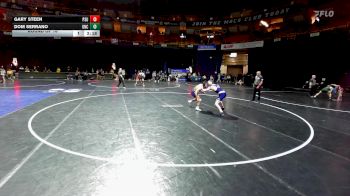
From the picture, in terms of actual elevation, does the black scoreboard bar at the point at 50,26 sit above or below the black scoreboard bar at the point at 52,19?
below

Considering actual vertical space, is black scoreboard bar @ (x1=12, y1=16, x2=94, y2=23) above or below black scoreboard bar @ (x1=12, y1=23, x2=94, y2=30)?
above

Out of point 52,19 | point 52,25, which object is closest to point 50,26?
point 52,25

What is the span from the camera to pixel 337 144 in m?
6.66

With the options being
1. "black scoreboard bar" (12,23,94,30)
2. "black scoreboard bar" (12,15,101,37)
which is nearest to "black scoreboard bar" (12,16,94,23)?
"black scoreboard bar" (12,15,101,37)

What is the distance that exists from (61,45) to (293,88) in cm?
2856

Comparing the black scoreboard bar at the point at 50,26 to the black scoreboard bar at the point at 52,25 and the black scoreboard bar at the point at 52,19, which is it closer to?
the black scoreboard bar at the point at 52,25

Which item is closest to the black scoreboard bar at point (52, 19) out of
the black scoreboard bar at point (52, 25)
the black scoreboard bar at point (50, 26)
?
the black scoreboard bar at point (52, 25)

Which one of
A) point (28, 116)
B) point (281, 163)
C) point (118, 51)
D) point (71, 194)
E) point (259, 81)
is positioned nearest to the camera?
point (71, 194)

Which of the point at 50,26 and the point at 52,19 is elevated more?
the point at 52,19

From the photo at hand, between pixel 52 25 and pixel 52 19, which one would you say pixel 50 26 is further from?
pixel 52 19

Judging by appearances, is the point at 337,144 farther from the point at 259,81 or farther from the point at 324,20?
the point at 324,20

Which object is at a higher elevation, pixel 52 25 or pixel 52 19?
pixel 52 19

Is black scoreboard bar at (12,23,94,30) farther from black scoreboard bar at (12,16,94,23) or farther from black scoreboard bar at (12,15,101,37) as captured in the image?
black scoreboard bar at (12,16,94,23)

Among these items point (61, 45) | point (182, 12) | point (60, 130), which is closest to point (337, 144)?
point (60, 130)
